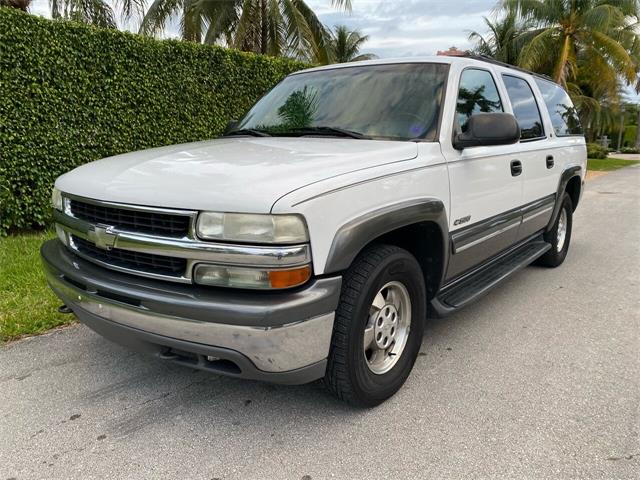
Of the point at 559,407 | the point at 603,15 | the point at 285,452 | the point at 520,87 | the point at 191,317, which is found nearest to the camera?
the point at 191,317

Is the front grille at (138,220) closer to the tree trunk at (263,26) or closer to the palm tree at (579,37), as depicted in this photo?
the tree trunk at (263,26)

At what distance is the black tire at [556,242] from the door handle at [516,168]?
1.52 meters

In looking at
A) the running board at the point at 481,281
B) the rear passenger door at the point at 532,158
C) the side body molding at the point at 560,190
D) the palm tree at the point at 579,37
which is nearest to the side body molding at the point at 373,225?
the running board at the point at 481,281

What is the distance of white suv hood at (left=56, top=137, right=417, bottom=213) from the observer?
Result: 7.06 feet

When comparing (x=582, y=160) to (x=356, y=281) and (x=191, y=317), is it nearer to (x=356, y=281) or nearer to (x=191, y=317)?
(x=356, y=281)

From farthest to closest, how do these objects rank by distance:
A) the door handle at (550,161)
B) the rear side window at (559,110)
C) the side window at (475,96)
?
1. the rear side window at (559,110)
2. the door handle at (550,161)
3. the side window at (475,96)

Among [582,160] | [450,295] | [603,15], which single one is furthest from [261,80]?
[603,15]

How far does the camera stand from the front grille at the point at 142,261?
89.1 inches

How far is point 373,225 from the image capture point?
239cm

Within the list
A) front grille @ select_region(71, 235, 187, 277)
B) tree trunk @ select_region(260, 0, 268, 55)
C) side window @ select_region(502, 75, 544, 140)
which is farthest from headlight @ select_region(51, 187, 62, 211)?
tree trunk @ select_region(260, 0, 268, 55)

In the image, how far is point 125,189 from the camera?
2.38 m

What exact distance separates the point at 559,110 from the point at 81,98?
17.9 ft

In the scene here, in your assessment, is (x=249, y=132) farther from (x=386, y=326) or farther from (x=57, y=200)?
(x=386, y=326)

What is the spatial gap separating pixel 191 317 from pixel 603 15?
22.1 meters
